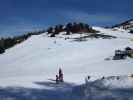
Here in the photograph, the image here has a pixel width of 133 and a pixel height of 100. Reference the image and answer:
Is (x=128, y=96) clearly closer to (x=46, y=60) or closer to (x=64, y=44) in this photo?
(x=46, y=60)

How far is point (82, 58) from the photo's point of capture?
5672 cm

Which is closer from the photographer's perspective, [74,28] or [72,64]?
[72,64]

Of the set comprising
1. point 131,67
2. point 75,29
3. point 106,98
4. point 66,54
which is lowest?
point 106,98

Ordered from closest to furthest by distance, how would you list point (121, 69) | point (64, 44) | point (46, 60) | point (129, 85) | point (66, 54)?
point (129, 85), point (121, 69), point (46, 60), point (66, 54), point (64, 44)

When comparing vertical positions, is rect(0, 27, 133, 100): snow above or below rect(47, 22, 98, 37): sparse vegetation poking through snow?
below

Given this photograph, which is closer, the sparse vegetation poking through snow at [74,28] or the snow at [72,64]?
the snow at [72,64]

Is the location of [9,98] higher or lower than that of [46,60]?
lower

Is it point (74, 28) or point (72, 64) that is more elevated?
point (74, 28)

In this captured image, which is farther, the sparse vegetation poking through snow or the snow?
the sparse vegetation poking through snow

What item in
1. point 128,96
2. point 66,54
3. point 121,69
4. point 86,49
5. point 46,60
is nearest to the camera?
point 128,96

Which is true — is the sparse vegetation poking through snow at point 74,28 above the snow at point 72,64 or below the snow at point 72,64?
above

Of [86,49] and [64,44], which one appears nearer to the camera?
[86,49]

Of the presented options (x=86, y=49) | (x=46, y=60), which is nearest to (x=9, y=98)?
(x=46, y=60)

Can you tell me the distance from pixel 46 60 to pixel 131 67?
2077cm
